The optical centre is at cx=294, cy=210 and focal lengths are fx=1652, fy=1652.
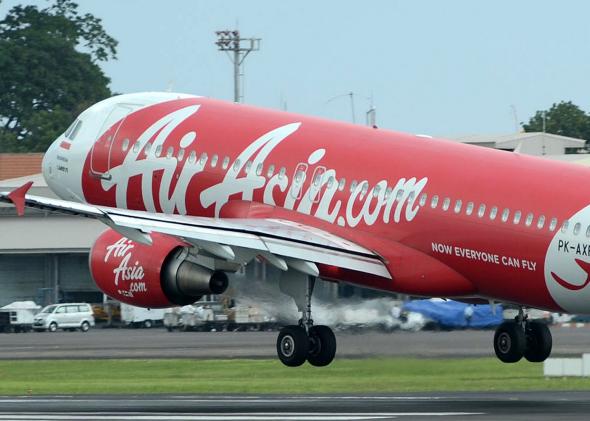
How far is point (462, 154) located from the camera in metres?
39.8

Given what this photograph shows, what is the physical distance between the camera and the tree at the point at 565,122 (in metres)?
157

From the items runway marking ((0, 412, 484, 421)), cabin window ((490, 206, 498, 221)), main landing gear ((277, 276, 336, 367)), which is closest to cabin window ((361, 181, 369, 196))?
main landing gear ((277, 276, 336, 367))

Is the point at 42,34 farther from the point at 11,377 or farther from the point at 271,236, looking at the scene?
the point at 271,236

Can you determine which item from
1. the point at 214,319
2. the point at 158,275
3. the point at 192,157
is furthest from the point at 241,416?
the point at 214,319

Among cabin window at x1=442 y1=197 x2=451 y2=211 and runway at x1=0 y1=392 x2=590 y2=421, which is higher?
cabin window at x1=442 y1=197 x2=451 y2=211

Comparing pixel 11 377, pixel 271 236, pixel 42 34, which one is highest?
pixel 42 34

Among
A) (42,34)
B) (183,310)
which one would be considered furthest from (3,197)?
(42,34)

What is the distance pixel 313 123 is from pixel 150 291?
6093 millimetres

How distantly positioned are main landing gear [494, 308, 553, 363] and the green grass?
4440 mm

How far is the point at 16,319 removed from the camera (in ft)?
287

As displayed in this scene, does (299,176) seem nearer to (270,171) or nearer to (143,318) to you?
(270,171)

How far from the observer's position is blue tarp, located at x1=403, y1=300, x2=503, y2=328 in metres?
54.9

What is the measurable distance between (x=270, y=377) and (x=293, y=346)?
13.5 meters

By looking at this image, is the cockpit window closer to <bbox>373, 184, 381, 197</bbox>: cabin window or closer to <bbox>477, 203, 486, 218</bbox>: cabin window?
<bbox>373, 184, 381, 197</bbox>: cabin window
